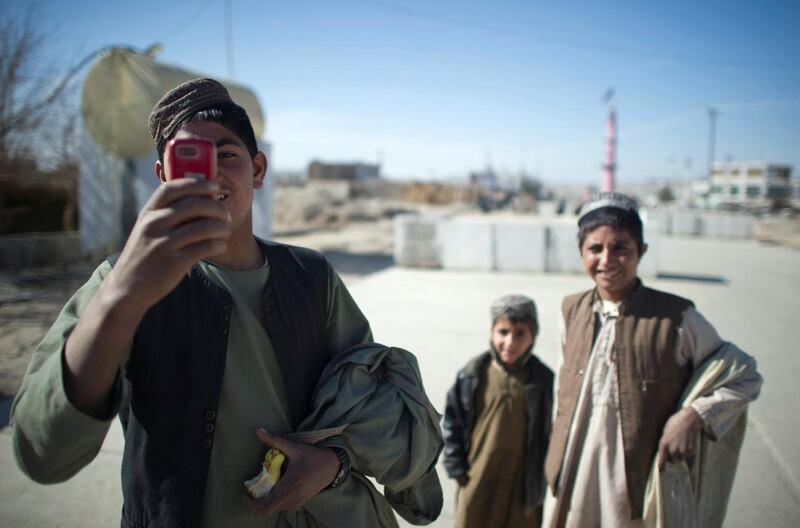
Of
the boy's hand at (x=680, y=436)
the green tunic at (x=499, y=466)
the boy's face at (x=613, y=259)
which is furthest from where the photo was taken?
the green tunic at (x=499, y=466)

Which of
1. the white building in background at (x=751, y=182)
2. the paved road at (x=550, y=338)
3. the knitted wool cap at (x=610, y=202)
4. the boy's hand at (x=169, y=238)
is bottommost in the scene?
the paved road at (x=550, y=338)

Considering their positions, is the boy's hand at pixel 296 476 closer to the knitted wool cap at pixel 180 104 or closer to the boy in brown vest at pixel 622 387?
the knitted wool cap at pixel 180 104

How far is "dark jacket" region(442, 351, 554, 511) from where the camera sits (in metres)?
2.15

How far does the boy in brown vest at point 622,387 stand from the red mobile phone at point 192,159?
4.76 feet

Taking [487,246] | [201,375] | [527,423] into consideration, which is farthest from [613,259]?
[487,246]

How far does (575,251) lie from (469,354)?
5914 mm

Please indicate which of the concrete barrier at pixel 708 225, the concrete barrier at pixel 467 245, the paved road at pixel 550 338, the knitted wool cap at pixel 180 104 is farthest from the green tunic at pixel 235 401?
the concrete barrier at pixel 708 225

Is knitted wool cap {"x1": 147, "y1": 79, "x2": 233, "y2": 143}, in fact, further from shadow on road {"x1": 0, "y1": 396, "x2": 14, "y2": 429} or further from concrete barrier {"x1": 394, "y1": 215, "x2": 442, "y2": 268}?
concrete barrier {"x1": 394, "y1": 215, "x2": 442, "y2": 268}

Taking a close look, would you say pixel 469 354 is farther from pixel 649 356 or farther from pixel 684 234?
pixel 684 234

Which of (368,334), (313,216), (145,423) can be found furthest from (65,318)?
(313,216)

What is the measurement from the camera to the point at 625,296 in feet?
6.06

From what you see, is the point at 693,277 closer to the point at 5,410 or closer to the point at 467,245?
the point at 467,245

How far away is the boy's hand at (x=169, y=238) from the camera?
75 cm

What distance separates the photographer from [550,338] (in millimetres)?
5727
